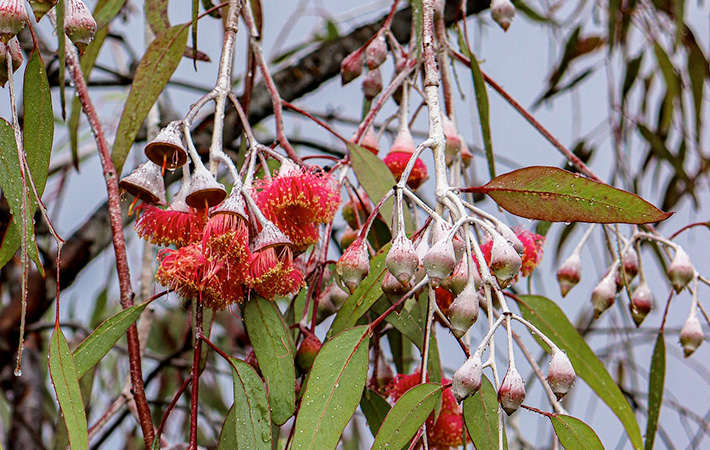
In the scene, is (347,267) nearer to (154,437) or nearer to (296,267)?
(296,267)

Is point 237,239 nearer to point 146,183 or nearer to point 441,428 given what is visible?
point 146,183

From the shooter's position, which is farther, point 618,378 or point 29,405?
point 618,378

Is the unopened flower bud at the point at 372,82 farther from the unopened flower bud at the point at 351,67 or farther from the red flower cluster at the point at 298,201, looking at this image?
the red flower cluster at the point at 298,201

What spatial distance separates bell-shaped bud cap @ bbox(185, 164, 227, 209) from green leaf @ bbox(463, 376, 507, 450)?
24 cm

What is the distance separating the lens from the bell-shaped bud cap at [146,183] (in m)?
0.60

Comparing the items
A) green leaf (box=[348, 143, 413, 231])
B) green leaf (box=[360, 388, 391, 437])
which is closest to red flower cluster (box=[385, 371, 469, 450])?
green leaf (box=[360, 388, 391, 437])

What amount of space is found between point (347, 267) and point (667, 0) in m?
1.18

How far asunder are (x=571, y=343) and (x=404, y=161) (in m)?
0.25

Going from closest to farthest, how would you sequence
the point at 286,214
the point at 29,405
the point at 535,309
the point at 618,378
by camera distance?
the point at 286,214 → the point at 535,309 → the point at 29,405 → the point at 618,378

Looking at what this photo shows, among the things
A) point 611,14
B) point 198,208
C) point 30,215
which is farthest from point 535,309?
point 611,14

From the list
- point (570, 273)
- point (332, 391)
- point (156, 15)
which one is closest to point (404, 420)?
point (332, 391)

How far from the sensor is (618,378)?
1648 millimetres

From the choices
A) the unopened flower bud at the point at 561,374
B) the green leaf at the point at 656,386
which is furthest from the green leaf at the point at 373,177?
the green leaf at the point at 656,386

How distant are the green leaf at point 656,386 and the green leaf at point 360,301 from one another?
1.28 ft
